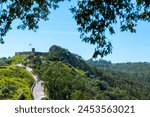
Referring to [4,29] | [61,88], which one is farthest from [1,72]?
[4,29]

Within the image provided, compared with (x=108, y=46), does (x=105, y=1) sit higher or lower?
higher

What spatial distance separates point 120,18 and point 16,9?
13.7 ft

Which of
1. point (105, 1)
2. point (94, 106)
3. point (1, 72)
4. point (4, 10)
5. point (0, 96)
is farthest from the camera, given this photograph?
point (1, 72)

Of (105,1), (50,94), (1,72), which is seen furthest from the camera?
(1,72)

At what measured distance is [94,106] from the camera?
1023 cm

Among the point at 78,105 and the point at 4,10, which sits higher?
the point at 4,10

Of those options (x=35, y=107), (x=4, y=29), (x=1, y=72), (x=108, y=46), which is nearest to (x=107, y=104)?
(x=35, y=107)

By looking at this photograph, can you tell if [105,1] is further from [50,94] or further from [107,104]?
[50,94]

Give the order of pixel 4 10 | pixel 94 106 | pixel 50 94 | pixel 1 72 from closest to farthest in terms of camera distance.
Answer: pixel 94 106 → pixel 4 10 → pixel 50 94 → pixel 1 72

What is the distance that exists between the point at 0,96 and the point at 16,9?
3050 inches

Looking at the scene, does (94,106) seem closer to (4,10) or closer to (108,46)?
(108,46)

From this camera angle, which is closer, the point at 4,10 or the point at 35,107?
the point at 35,107

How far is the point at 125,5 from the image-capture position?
13359 mm

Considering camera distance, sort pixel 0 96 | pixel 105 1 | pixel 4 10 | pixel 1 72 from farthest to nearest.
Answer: pixel 1 72, pixel 0 96, pixel 4 10, pixel 105 1
